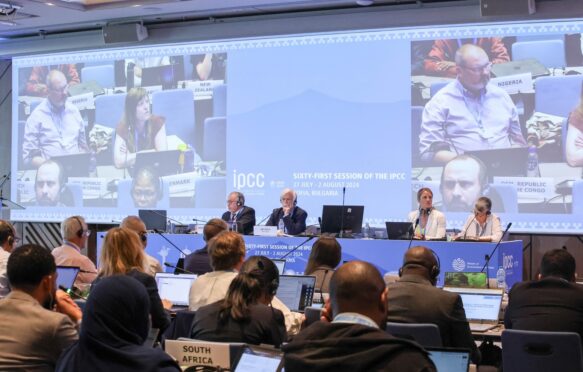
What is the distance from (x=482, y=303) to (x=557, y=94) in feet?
17.8

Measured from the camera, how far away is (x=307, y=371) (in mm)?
2314

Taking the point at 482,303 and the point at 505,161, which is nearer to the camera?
the point at 482,303

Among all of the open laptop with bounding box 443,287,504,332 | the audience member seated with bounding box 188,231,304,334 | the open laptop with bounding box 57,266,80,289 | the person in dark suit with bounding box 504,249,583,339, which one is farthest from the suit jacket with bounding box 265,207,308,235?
the person in dark suit with bounding box 504,249,583,339

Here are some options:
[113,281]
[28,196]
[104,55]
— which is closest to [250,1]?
[104,55]

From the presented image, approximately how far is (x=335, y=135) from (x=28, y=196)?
17.8 ft

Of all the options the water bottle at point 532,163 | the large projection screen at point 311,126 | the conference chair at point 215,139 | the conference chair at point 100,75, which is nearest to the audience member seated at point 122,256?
the large projection screen at point 311,126

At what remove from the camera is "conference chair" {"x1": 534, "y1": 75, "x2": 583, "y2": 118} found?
980 cm

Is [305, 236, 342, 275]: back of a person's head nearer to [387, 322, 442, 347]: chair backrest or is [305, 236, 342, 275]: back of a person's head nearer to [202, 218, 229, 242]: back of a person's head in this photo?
[202, 218, 229, 242]: back of a person's head

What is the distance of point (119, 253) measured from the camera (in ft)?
15.7

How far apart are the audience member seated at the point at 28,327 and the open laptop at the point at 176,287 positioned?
2.75 meters

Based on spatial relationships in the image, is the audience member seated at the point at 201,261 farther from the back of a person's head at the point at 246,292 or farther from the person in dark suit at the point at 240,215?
the person in dark suit at the point at 240,215

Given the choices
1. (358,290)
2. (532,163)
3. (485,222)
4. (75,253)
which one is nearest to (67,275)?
(75,253)

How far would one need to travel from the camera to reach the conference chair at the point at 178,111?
481 inches

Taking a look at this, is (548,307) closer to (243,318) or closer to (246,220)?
(243,318)
